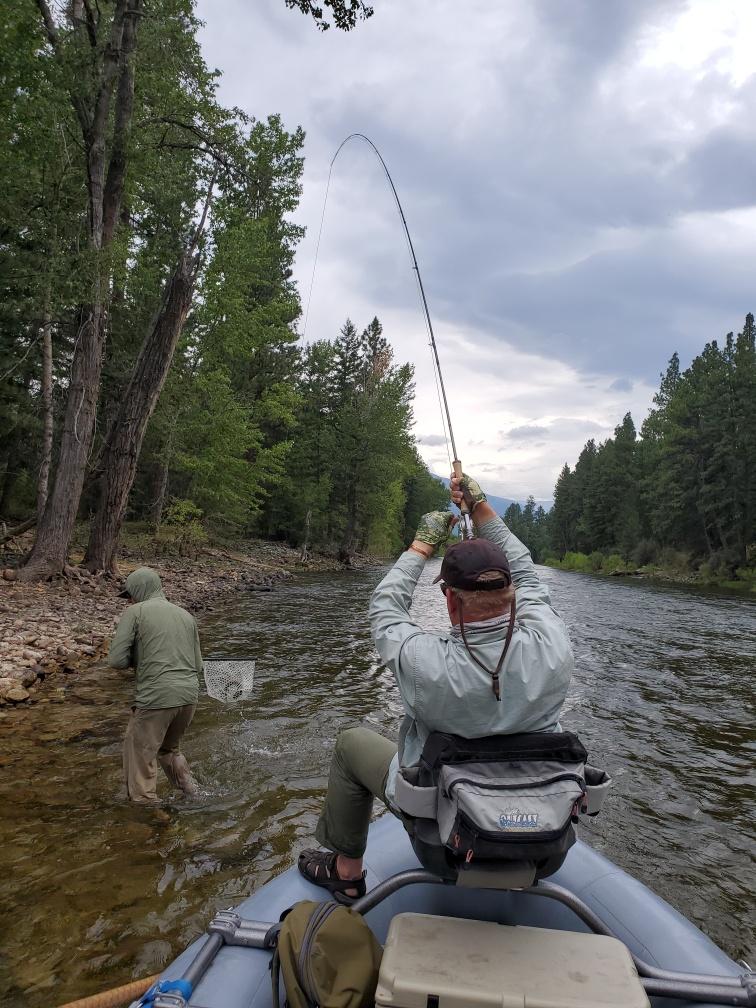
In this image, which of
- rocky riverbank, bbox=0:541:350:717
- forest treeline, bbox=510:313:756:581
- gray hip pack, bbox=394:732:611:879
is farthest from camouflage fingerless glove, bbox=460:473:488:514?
forest treeline, bbox=510:313:756:581

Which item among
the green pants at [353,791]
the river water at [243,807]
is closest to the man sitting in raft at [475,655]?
the green pants at [353,791]

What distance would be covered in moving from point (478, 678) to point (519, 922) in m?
1.21

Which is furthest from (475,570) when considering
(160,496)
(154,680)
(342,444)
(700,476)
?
(700,476)

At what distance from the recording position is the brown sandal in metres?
2.82

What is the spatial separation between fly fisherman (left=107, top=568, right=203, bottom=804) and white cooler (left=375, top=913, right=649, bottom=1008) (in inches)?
125

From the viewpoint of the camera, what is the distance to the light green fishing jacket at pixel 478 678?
85.7 inches

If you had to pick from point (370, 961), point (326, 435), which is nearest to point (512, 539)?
point (370, 961)

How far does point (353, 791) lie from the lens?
296cm

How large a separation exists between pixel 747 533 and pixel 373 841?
48.3 metres

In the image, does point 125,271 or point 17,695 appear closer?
point 17,695

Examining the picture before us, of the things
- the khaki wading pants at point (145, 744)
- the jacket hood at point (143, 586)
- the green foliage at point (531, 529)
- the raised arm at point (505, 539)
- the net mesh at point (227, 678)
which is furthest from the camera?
the green foliage at point (531, 529)

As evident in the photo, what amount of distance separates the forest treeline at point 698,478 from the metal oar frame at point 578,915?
135ft

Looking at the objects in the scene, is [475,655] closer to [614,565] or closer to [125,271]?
[125,271]

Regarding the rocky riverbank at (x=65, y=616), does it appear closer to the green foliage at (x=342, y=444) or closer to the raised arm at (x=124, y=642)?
the raised arm at (x=124, y=642)
